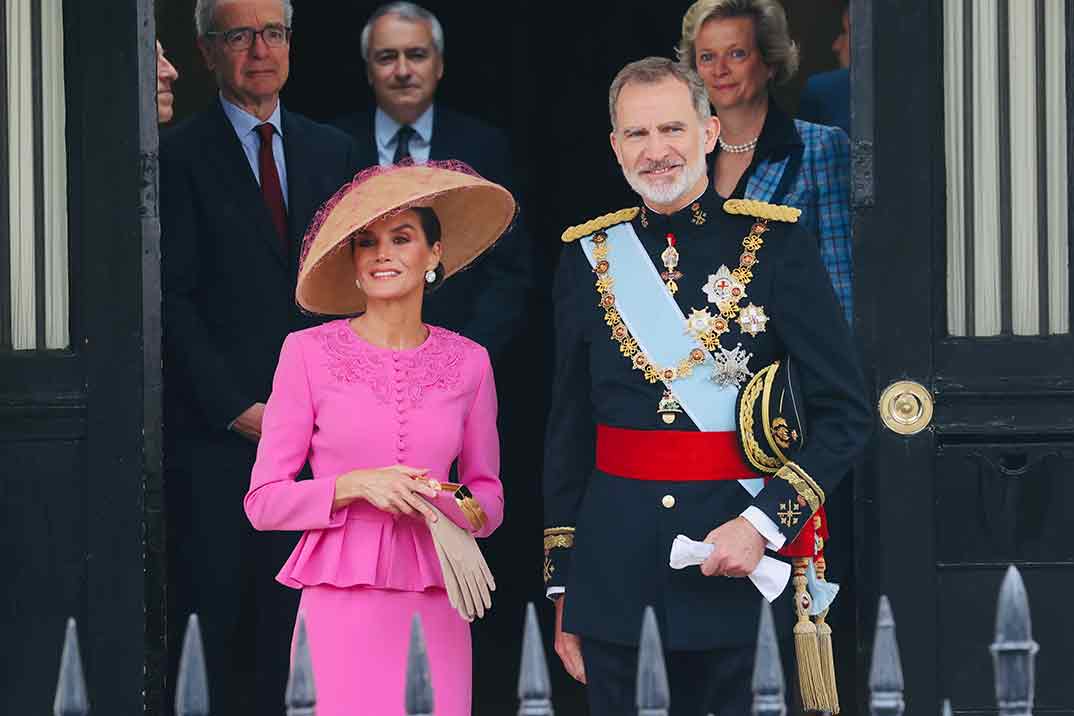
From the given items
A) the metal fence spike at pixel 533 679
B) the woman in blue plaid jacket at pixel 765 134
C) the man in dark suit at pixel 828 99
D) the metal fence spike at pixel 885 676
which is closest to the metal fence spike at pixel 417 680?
the metal fence spike at pixel 533 679

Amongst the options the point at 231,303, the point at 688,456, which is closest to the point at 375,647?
the point at 688,456

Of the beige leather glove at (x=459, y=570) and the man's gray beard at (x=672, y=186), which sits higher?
the man's gray beard at (x=672, y=186)

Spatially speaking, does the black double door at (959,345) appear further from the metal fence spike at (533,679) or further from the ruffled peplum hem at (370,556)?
the metal fence spike at (533,679)

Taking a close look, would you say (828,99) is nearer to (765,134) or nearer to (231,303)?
(765,134)

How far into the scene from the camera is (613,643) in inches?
202

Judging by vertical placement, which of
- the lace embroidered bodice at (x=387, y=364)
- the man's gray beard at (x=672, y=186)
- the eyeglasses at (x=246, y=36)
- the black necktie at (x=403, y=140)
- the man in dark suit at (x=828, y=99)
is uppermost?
the eyeglasses at (x=246, y=36)

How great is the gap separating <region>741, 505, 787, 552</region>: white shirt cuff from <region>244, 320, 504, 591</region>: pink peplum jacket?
666 mm

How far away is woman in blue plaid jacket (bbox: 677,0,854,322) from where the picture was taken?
6520 millimetres

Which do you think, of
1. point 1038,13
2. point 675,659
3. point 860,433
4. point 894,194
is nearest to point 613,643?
point 675,659

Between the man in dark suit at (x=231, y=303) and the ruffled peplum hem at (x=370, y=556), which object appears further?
the man in dark suit at (x=231, y=303)

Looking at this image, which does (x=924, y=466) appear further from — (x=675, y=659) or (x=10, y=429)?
(x=10, y=429)

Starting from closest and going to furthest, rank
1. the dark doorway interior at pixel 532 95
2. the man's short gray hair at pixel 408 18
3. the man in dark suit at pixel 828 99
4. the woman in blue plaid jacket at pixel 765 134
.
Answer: the woman in blue plaid jacket at pixel 765 134
the man's short gray hair at pixel 408 18
the man in dark suit at pixel 828 99
the dark doorway interior at pixel 532 95

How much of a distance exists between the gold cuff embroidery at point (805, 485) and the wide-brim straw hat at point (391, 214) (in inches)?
41.5

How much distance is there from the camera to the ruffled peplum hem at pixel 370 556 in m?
5.25
